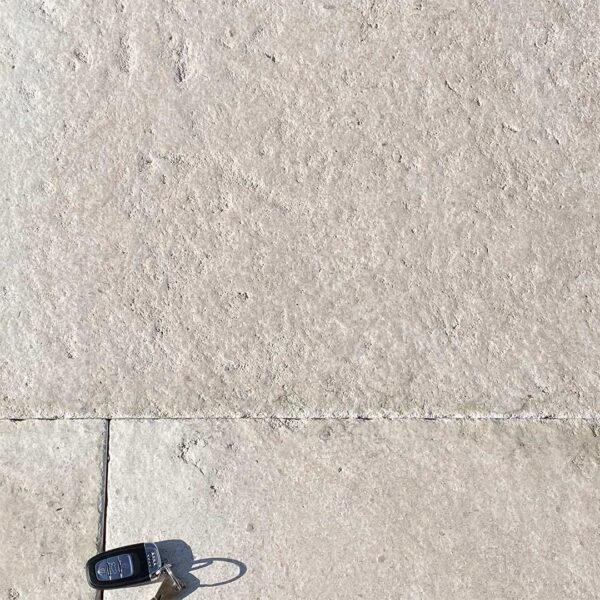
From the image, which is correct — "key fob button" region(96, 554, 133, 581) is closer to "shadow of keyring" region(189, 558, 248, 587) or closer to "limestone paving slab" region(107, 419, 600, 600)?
"limestone paving slab" region(107, 419, 600, 600)

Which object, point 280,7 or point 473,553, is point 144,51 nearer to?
point 280,7

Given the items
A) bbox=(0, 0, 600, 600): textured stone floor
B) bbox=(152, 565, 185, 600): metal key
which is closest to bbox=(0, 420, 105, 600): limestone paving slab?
bbox=(0, 0, 600, 600): textured stone floor

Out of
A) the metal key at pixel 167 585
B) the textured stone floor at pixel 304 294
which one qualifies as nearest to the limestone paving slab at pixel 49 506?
the textured stone floor at pixel 304 294

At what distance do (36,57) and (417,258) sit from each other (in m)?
1.41

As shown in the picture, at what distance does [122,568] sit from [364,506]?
2.44 ft

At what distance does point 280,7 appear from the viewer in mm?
2557

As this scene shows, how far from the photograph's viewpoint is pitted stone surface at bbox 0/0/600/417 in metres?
2.45

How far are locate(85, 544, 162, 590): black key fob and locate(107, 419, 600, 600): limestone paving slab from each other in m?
0.07

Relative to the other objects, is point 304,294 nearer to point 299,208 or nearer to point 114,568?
point 299,208

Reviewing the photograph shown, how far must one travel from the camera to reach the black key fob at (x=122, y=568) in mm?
2285

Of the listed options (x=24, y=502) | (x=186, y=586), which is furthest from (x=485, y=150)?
(x=24, y=502)

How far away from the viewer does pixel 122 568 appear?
90.3 inches

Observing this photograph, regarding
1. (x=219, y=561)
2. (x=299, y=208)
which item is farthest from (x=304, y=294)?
(x=219, y=561)

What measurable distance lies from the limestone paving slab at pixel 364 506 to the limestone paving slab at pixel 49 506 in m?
0.07
